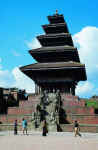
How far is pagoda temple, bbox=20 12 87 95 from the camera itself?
33156 mm

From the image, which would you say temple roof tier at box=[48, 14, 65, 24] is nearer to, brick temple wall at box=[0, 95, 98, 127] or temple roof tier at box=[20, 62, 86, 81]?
temple roof tier at box=[20, 62, 86, 81]

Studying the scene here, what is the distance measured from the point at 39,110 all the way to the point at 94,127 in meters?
5.76

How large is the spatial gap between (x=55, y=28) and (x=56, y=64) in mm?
7730

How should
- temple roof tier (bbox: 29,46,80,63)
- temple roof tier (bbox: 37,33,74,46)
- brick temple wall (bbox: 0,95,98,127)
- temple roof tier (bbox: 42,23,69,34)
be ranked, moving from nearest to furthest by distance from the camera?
brick temple wall (bbox: 0,95,98,127) → temple roof tier (bbox: 29,46,80,63) → temple roof tier (bbox: 37,33,74,46) → temple roof tier (bbox: 42,23,69,34)

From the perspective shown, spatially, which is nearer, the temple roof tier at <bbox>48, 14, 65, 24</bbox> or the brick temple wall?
the brick temple wall

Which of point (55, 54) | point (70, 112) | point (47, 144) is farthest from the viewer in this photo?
point (55, 54)

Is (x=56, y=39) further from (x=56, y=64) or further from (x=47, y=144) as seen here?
(x=47, y=144)

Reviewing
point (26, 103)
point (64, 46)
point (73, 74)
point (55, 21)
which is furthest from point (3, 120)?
point (55, 21)

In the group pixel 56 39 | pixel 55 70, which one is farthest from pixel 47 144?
pixel 56 39

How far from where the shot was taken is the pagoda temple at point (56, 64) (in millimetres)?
33156

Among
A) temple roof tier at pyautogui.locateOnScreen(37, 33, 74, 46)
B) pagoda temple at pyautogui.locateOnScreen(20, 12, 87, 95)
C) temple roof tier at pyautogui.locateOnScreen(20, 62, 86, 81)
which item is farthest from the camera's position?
temple roof tier at pyautogui.locateOnScreen(37, 33, 74, 46)

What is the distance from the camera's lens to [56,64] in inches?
1330

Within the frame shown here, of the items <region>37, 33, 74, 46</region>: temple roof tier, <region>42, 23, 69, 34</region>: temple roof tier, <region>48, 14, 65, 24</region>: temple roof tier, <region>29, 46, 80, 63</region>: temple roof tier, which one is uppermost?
<region>48, 14, 65, 24</region>: temple roof tier

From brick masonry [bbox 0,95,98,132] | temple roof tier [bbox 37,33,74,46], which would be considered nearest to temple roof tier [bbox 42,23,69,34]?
temple roof tier [bbox 37,33,74,46]
